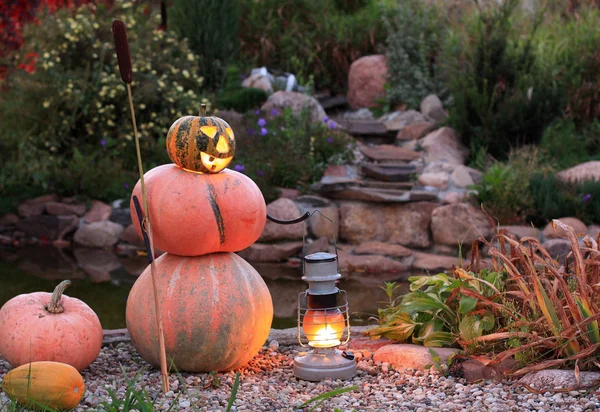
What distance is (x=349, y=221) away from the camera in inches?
346

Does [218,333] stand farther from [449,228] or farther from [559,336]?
[449,228]

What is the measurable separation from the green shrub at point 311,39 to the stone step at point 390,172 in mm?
3618

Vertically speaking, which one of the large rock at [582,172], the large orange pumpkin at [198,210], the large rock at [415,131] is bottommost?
the large rock at [582,172]

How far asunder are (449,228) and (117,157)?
429 cm

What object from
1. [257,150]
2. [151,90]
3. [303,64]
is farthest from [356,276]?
[303,64]

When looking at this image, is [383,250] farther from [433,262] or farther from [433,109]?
[433,109]

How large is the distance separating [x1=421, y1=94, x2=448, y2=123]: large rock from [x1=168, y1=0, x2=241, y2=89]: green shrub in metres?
3.06

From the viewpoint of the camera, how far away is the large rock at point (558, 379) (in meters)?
3.31

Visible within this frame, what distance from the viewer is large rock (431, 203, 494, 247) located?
8.38 meters

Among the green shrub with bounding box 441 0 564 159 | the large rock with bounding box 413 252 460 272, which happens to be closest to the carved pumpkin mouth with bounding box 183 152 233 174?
the large rock with bounding box 413 252 460 272

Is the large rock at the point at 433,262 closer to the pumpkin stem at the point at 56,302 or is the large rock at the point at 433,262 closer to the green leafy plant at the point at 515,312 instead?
the green leafy plant at the point at 515,312

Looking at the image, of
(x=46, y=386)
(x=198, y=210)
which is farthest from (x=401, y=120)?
(x=46, y=386)

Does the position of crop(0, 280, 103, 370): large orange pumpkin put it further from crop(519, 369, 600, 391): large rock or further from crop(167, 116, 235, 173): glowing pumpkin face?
crop(519, 369, 600, 391): large rock

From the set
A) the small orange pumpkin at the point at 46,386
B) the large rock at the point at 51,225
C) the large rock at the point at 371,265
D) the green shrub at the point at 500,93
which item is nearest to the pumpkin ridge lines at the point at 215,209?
the small orange pumpkin at the point at 46,386
